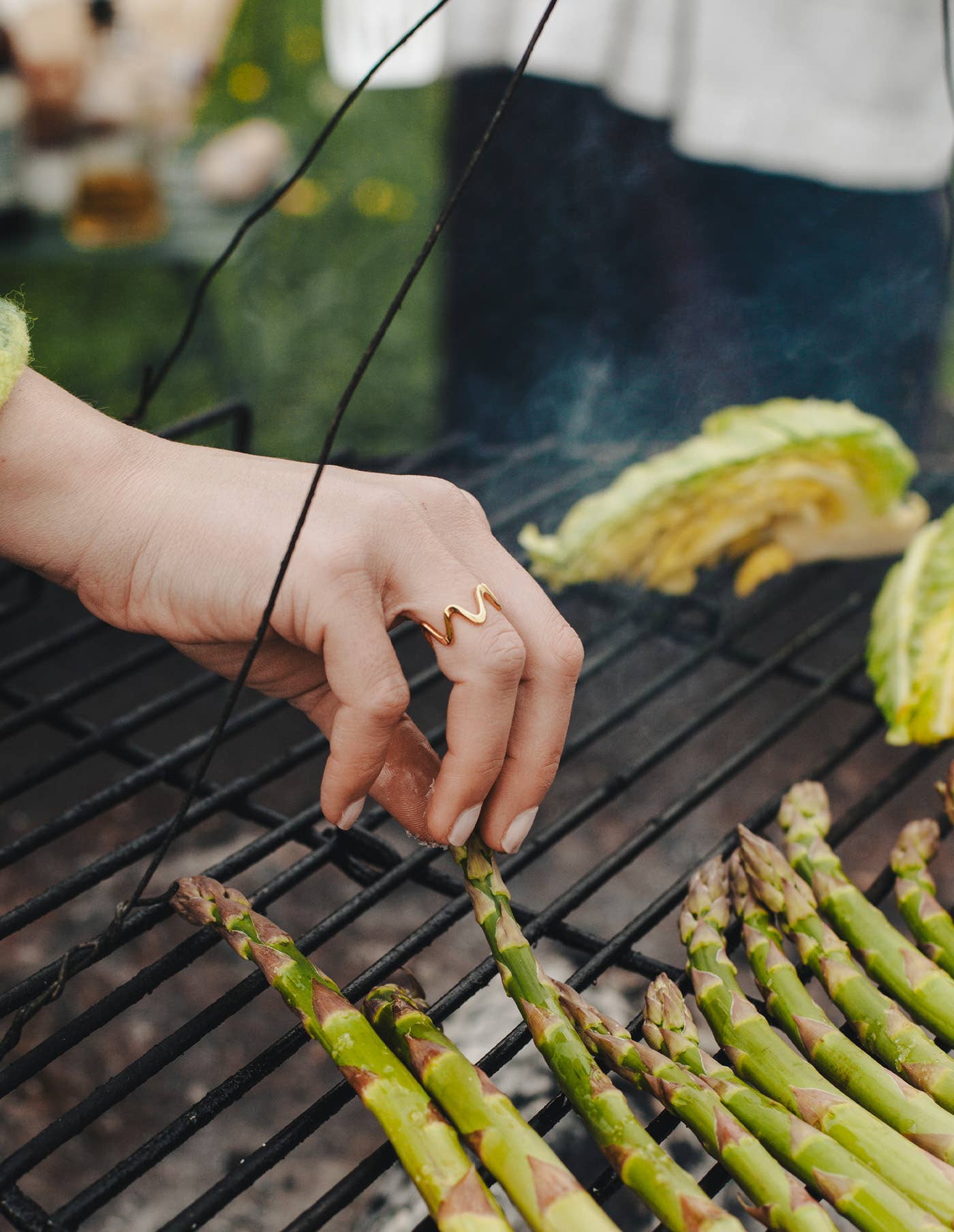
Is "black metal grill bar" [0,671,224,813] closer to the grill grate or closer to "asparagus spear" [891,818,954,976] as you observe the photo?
the grill grate

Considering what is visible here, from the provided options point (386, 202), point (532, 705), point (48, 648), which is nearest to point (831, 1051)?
point (532, 705)

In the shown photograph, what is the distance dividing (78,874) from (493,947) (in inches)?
23.5

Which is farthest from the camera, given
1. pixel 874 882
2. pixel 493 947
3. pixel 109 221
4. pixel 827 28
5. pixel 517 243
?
pixel 109 221

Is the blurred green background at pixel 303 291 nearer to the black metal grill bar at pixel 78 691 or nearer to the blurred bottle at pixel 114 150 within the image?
the blurred bottle at pixel 114 150

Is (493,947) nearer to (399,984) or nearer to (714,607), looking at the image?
(399,984)

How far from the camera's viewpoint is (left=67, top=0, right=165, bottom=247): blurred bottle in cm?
456

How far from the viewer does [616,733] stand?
229 cm

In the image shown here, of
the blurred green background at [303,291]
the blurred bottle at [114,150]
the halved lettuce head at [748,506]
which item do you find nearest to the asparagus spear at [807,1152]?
the halved lettuce head at [748,506]

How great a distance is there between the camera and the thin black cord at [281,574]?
1.03 metres

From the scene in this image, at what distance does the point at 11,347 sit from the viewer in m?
1.26

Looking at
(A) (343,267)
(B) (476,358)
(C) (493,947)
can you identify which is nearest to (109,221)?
(A) (343,267)

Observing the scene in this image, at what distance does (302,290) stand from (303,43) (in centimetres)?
119

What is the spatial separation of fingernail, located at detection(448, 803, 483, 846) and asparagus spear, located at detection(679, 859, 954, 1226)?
371 millimetres

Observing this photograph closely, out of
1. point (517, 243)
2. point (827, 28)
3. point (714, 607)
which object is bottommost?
point (714, 607)
